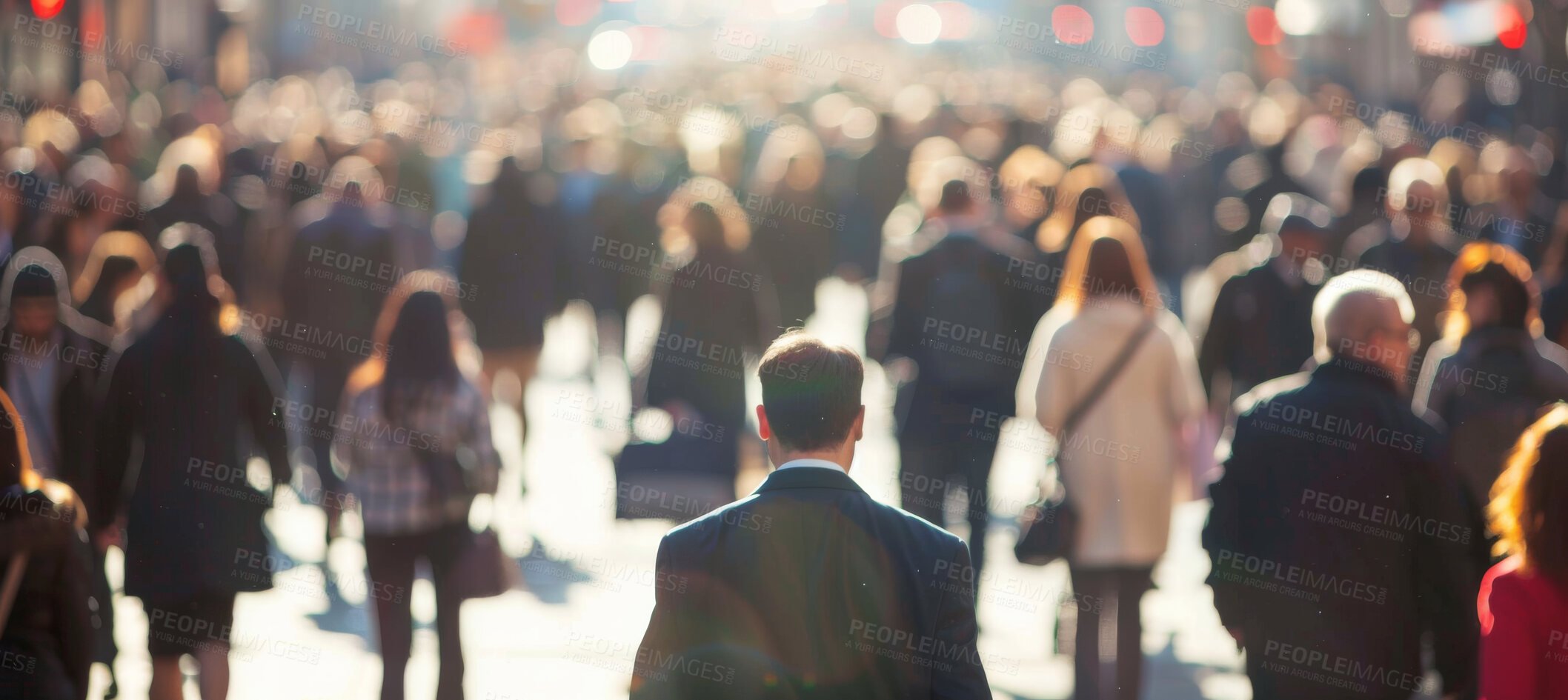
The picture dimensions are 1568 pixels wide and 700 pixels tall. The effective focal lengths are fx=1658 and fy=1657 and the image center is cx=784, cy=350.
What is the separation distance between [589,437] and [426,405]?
6.51m

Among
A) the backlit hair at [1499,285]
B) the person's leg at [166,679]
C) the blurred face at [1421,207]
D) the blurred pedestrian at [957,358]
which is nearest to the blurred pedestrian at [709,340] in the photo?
the blurred pedestrian at [957,358]

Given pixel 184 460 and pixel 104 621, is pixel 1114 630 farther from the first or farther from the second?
pixel 104 621

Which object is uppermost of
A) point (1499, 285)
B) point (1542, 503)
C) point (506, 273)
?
point (506, 273)

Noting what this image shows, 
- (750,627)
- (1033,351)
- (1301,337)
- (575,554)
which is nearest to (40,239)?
(575,554)

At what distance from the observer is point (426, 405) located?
5699 mm

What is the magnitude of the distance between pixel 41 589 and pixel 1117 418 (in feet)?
12.1

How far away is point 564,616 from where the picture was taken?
7.78 meters

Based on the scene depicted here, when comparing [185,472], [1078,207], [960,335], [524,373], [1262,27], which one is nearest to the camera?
[185,472]

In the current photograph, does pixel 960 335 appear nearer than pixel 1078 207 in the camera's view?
Yes

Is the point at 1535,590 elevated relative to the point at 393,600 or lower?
lower

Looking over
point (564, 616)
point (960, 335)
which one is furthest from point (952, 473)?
point (564, 616)

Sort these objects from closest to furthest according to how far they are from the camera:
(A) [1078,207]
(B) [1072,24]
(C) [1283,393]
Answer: (C) [1283,393], (A) [1078,207], (B) [1072,24]

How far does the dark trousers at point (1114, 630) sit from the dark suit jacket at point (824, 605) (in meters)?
3.15

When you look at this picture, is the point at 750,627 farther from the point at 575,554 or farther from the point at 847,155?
the point at 847,155
